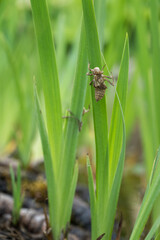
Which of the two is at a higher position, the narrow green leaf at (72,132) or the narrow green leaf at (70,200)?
the narrow green leaf at (72,132)

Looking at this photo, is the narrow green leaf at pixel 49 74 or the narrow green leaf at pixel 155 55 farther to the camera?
the narrow green leaf at pixel 155 55

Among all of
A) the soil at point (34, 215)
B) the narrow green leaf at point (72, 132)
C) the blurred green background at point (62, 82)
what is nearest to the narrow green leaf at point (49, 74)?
the narrow green leaf at point (72, 132)

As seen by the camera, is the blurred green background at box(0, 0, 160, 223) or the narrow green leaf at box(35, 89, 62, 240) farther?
the blurred green background at box(0, 0, 160, 223)

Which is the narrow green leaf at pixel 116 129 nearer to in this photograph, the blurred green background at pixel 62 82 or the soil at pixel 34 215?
the soil at pixel 34 215

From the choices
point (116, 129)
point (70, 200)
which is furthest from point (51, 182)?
point (116, 129)

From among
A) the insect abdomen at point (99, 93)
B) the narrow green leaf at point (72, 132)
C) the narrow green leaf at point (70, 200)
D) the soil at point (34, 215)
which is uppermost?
the insect abdomen at point (99, 93)

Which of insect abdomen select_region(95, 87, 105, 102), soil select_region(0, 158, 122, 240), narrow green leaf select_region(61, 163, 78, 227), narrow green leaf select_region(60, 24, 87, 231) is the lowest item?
soil select_region(0, 158, 122, 240)

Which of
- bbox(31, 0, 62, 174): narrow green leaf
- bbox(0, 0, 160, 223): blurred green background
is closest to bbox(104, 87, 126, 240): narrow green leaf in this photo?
bbox(31, 0, 62, 174): narrow green leaf

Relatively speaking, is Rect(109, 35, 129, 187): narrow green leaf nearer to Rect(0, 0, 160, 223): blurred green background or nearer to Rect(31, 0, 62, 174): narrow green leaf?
Rect(31, 0, 62, 174): narrow green leaf

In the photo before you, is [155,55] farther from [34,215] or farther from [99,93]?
[34,215]
